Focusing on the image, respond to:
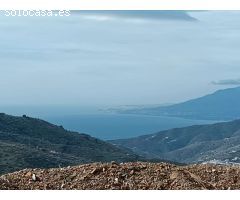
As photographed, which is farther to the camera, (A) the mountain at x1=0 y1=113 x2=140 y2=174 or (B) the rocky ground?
(A) the mountain at x1=0 y1=113 x2=140 y2=174

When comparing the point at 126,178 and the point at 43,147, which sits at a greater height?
the point at 126,178

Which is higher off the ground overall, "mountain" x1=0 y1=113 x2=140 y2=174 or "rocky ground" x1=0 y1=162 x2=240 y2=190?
"rocky ground" x1=0 y1=162 x2=240 y2=190

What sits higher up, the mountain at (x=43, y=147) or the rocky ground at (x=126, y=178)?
the rocky ground at (x=126, y=178)

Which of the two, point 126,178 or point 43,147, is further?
point 43,147
